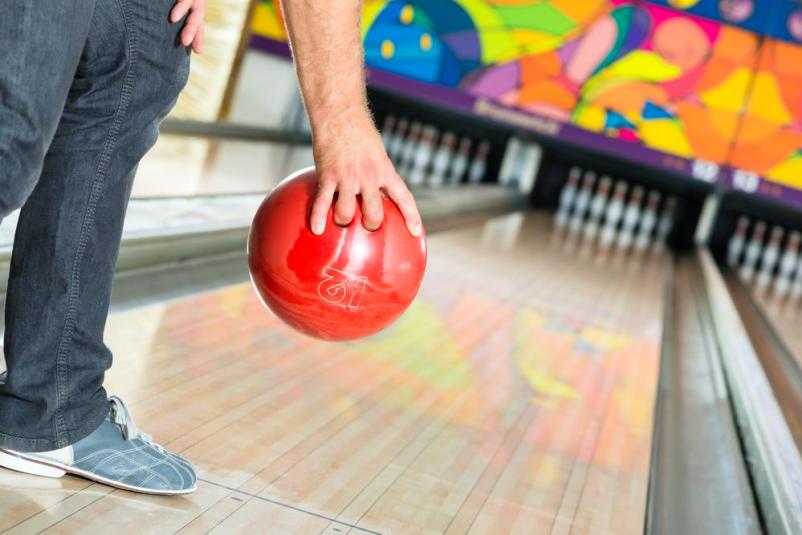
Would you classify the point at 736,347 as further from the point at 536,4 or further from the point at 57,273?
the point at 536,4

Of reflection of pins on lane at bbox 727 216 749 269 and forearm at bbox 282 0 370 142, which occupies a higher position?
forearm at bbox 282 0 370 142

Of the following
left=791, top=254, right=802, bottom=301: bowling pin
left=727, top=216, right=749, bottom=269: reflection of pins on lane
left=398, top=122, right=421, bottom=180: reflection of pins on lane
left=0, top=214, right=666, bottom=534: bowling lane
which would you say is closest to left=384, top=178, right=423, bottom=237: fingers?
left=0, top=214, right=666, bottom=534: bowling lane

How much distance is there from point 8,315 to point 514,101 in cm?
530

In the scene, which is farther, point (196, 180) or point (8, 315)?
point (196, 180)

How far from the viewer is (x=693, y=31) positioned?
6.00 meters

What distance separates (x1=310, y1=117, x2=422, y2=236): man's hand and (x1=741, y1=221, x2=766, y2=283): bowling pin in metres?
6.10

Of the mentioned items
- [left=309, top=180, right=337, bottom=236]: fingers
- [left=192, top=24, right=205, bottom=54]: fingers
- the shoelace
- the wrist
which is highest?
[left=192, top=24, right=205, bottom=54]: fingers

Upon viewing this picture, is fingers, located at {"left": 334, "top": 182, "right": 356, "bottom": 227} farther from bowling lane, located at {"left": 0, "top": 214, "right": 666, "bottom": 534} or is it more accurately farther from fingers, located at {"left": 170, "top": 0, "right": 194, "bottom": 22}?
bowling lane, located at {"left": 0, "top": 214, "right": 666, "bottom": 534}

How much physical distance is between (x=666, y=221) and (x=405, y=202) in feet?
21.6

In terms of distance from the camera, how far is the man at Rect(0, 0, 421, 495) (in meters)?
1.19

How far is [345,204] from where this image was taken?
1249 millimetres

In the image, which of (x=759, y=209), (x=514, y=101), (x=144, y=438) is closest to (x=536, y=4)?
(x=514, y=101)

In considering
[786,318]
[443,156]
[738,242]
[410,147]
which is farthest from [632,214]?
[786,318]

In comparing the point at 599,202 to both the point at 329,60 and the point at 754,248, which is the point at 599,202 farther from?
the point at 329,60
